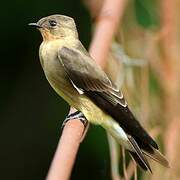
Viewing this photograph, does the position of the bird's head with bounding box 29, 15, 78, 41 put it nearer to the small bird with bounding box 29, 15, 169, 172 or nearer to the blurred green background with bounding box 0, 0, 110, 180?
the small bird with bounding box 29, 15, 169, 172

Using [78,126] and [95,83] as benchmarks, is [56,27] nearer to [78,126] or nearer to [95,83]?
[95,83]

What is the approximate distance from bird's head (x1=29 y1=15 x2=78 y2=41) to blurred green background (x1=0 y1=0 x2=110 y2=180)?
0.77 m

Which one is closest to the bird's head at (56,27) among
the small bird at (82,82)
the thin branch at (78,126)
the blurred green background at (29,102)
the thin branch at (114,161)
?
the small bird at (82,82)

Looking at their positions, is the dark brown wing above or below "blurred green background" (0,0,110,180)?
above

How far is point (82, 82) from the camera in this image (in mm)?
2107

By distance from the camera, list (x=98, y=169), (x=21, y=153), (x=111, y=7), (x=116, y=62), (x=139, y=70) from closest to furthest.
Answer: (x=111, y=7), (x=116, y=62), (x=139, y=70), (x=98, y=169), (x=21, y=153)

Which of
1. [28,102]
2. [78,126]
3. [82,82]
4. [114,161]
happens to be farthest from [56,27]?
[28,102]

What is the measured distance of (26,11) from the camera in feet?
9.88

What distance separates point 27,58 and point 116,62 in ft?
3.13

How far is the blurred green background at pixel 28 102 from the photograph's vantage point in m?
3.03

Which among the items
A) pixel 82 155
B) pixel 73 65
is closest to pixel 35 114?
pixel 82 155

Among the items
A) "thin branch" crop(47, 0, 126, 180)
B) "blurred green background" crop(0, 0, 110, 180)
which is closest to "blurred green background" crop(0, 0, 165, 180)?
"blurred green background" crop(0, 0, 110, 180)

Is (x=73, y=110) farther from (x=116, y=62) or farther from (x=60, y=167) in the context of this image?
(x=60, y=167)

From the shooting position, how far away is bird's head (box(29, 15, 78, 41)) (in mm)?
2209
